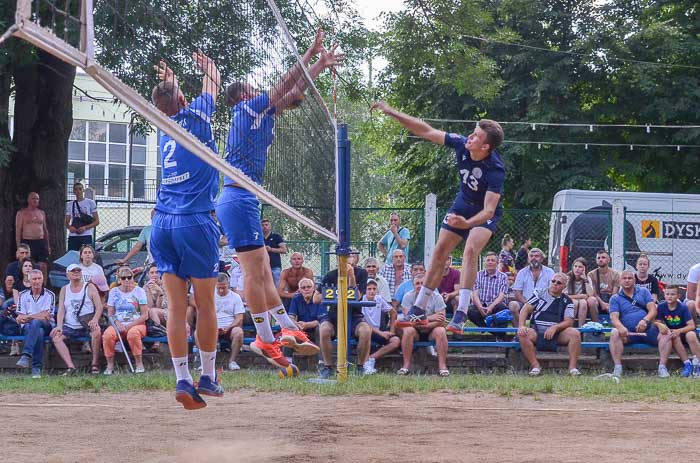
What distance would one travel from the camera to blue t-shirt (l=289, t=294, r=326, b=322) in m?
12.4

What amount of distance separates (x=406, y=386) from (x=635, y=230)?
8.59 m

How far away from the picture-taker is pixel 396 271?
13500 millimetres

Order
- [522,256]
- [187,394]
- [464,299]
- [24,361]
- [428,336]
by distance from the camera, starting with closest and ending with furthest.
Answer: [187,394] < [464,299] < [24,361] < [428,336] < [522,256]

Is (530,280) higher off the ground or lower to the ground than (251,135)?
lower

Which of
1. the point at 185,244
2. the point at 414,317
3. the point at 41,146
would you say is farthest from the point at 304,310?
the point at 41,146

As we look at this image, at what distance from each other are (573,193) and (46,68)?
10.3m

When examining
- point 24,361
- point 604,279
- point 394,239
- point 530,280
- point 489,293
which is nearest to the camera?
point 24,361

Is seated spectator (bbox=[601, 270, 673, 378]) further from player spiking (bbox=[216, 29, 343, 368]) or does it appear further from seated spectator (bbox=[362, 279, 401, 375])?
player spiking (bbox=[216, 29, 343, 368])

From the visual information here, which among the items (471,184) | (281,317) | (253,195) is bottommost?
(281,317)

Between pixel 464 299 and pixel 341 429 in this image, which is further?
pixel 464 299

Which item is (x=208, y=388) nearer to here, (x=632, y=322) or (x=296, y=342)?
(x=296, y=342)

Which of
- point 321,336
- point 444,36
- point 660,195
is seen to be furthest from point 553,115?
point 321,336

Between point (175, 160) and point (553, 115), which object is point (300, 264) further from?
point (553, 115)

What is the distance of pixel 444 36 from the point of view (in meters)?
15.9
